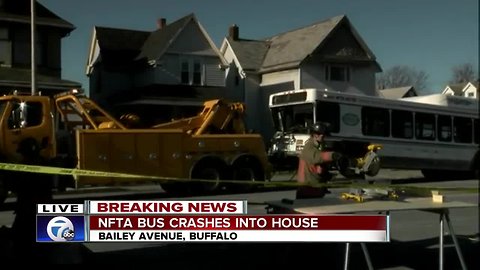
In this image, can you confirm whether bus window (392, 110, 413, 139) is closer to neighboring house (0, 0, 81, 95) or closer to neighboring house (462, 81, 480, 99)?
neighboring house (462, 81, 480, 99)

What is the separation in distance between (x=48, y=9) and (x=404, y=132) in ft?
44.5

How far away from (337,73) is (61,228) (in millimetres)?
6078

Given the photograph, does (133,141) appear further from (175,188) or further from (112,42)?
(112,42)

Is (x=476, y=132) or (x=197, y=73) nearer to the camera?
(x=197, y=73)

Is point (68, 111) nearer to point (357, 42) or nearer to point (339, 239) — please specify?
point (357, 42)

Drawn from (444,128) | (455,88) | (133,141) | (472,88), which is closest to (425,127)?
(444,128)

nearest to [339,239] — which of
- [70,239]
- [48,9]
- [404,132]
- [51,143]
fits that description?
[70,239]

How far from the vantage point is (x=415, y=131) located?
1770cm

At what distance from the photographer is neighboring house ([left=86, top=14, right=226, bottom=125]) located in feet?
21.3

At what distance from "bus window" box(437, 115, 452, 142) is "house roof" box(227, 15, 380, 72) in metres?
10.8

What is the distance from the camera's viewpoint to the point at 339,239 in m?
4.43

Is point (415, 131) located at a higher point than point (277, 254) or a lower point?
higher

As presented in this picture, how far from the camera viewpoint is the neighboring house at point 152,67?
648 centimetres

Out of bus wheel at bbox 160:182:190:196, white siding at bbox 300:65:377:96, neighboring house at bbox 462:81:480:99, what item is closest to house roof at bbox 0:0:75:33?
white siding at bbox 300:65:377:96
